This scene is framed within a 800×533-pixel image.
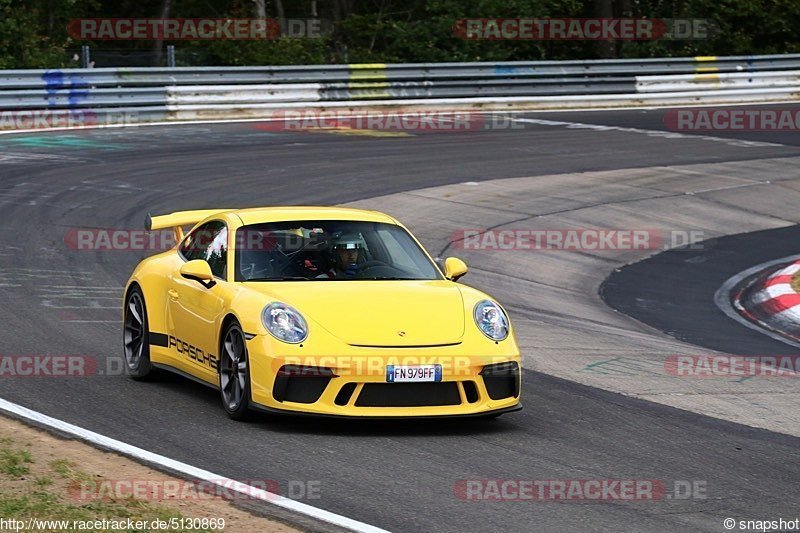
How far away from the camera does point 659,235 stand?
18031 millimetres

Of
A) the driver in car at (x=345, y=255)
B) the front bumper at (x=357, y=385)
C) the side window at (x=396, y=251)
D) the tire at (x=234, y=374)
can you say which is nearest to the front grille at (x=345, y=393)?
the front bumper at (x=357, y=385)

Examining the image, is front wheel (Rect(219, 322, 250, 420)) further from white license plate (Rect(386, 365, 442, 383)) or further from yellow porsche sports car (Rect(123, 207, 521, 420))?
white license plate (Rect(386, 365, 442, 383))

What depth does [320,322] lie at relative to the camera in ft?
26.6

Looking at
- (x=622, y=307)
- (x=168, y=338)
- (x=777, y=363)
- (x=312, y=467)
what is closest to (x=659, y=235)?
(x=622, y=307)

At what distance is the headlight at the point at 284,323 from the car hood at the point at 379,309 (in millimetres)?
59

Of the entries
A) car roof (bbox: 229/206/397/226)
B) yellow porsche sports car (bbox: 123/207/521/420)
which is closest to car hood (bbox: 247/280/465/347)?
yellow porsche sports car (bbox: 123/207/521/420)

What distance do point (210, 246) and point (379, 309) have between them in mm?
1600

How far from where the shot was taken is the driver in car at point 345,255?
29.3 feet

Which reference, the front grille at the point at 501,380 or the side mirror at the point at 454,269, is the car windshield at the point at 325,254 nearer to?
the side mirror at the point at 454,269

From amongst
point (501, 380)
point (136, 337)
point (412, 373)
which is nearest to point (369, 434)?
point (412, 373)

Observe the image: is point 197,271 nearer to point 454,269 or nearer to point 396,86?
point 454,269

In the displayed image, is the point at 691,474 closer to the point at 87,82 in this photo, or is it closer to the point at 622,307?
the point at 622,307

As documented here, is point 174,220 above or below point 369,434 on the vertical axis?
above

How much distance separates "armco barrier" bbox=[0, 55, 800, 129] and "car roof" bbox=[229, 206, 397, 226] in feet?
50.8
